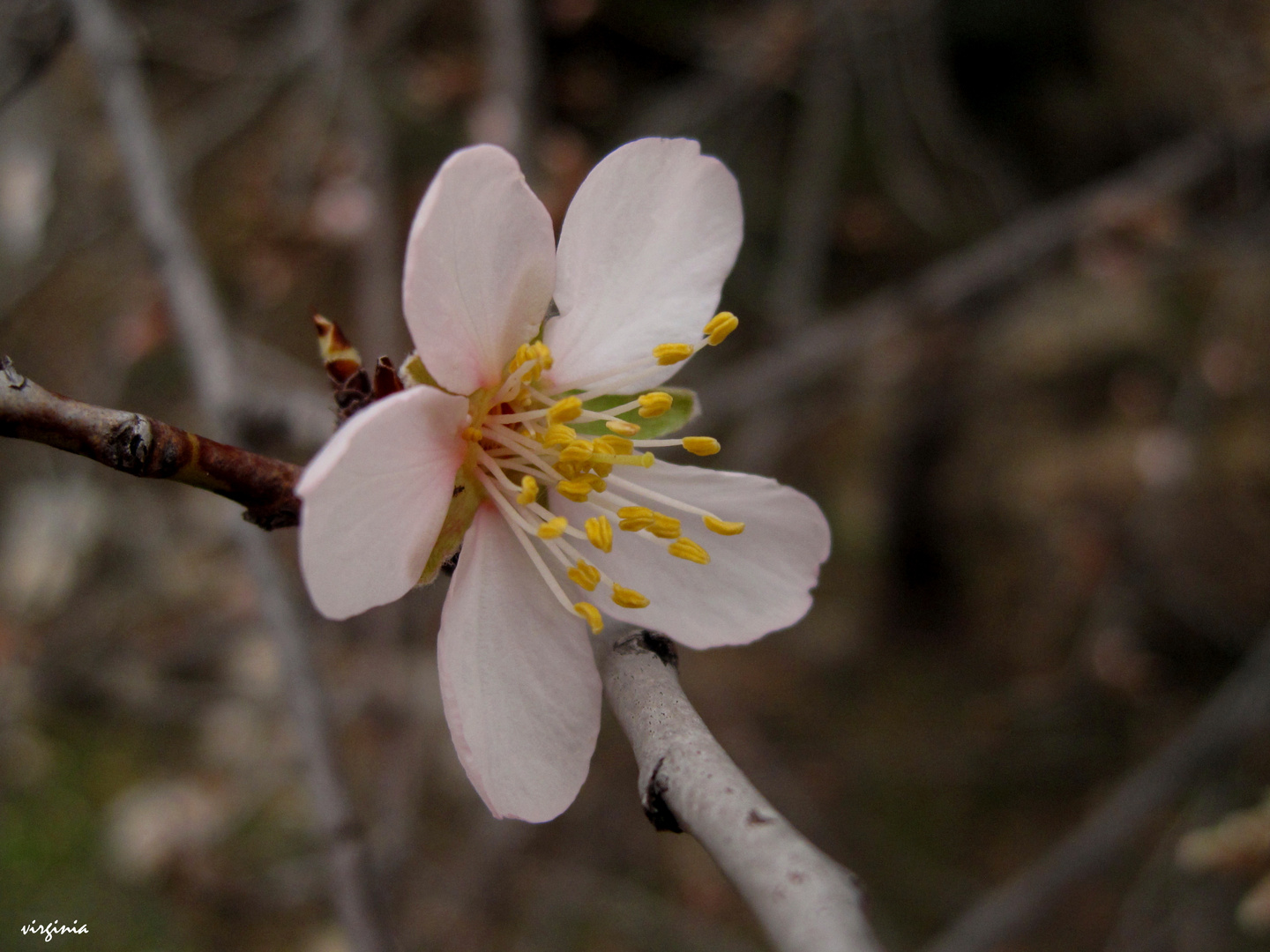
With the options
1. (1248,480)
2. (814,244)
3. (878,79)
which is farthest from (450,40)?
(1248,480)

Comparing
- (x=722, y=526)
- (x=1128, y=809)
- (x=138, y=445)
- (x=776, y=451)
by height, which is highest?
(x=138, y=445)

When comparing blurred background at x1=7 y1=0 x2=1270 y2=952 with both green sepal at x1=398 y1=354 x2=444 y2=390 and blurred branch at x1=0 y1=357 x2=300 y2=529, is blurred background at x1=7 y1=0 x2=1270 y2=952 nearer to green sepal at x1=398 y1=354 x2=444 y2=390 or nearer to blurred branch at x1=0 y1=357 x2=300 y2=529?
green sepal at x1=398 y1=354 x2=444 y2=390

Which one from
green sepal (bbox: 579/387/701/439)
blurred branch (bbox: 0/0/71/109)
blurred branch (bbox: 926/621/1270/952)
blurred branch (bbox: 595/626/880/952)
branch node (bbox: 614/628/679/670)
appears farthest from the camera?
blurred branch (bbox: 926/621/1270/952)

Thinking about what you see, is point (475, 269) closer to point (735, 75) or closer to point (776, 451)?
point (776, 451)

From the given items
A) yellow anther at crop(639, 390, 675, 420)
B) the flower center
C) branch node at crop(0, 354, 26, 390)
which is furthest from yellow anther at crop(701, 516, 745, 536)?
branch node at crop(0, 354, 26, 390)

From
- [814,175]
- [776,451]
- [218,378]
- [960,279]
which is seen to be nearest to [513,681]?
[218,378]
